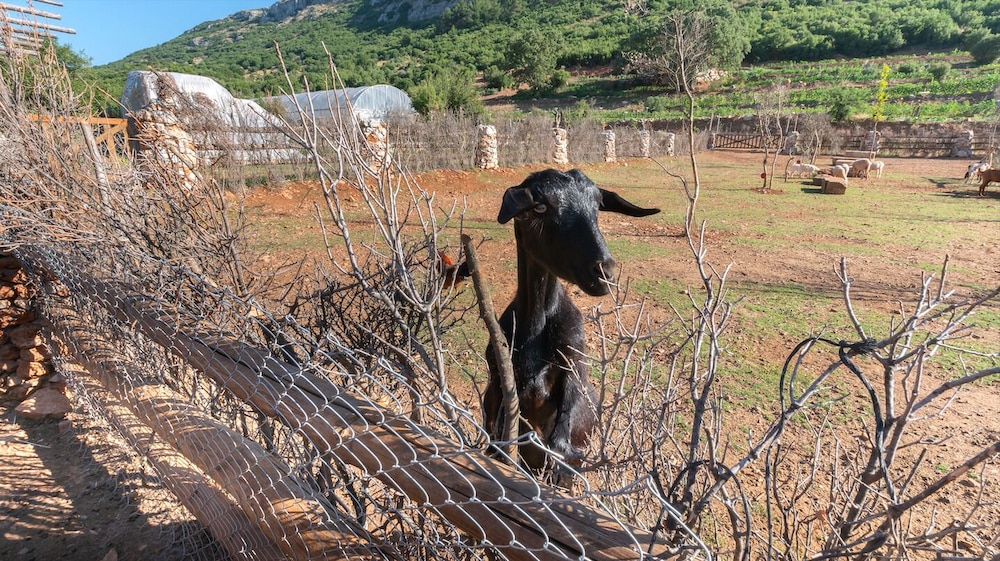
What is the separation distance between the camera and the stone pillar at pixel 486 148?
58.7 feet

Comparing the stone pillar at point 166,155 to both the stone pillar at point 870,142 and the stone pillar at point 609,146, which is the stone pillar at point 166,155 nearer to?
the stone pillar at point 609,146

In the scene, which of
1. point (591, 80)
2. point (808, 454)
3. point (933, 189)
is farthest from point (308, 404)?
point (591, 80)

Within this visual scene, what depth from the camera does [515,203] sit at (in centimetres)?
221

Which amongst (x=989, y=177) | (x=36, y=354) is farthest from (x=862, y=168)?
(x=36, y=354)

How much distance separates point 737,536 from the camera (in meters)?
1.09

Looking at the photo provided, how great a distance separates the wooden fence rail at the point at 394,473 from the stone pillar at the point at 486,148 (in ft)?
54.5

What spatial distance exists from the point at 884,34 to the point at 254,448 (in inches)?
3156

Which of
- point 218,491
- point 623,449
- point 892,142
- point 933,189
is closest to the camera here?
point 218,491

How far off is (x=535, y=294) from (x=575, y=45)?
78.6 metres

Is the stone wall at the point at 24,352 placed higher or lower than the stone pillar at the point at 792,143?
lower

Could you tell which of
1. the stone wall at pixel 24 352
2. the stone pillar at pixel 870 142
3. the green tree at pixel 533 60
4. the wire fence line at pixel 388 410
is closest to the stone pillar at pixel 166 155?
the wire fence line at pixel 388 410

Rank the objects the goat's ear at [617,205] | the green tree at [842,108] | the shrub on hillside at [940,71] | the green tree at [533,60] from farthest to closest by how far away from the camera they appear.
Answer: the green tree at [533,60]
the shrub on hillside at [940,71]
the green tree at [842,108]
the goat's ear at [617,205]

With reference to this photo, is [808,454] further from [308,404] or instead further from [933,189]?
[933,189]

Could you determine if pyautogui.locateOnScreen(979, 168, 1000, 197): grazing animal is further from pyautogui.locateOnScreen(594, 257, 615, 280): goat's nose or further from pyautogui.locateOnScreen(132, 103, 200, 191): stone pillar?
pyautogui.locateOnScreen(132, 103, 200, 191): stone pillar
